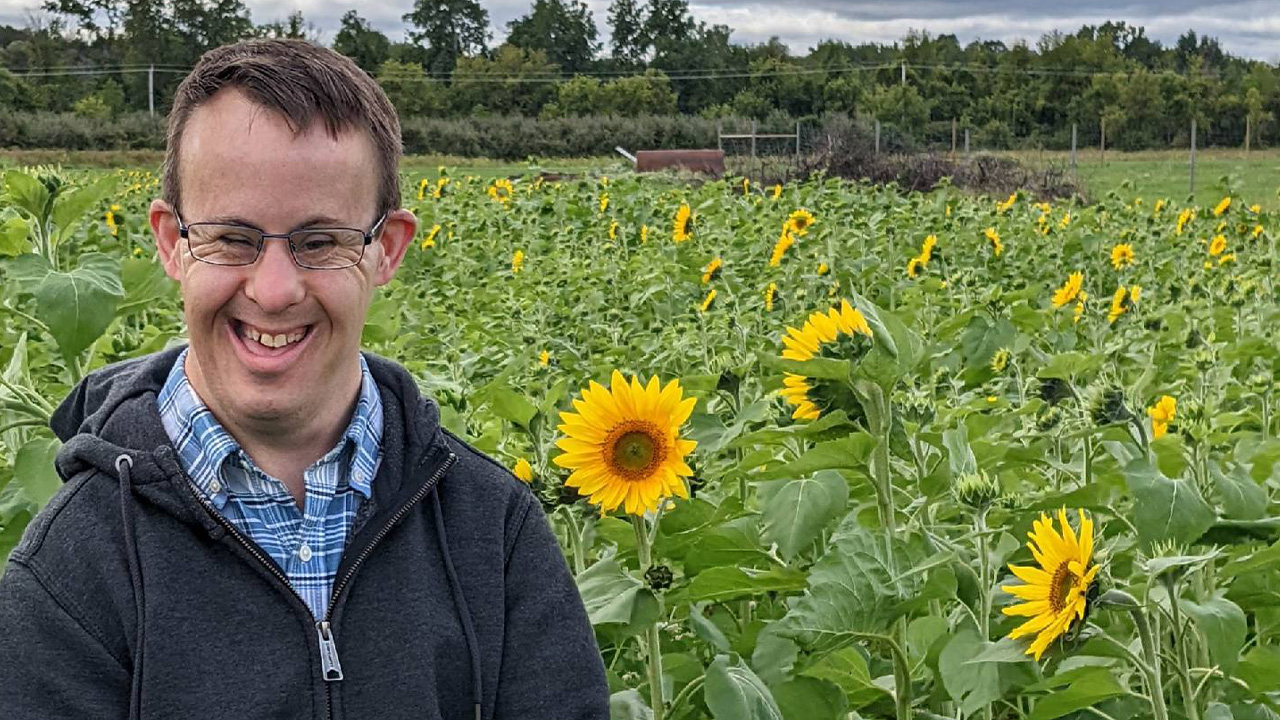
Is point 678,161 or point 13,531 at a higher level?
point 678,161

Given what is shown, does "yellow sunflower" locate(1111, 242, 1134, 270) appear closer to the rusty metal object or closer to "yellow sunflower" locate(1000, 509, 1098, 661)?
"yellow sunflower" locate(1000, 509, 1098, 661)

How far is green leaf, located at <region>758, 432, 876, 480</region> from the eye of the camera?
5.29 feet

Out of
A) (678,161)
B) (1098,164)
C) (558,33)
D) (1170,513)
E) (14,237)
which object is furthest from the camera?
(558,33)

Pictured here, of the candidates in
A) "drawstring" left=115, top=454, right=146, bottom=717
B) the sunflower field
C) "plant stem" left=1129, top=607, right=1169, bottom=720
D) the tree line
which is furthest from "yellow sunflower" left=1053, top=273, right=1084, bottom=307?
the tree line

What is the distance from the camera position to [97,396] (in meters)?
1.57

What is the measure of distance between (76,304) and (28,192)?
0.99 feet

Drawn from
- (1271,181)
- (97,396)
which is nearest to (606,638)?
(97,396)

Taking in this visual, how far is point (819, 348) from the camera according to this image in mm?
1650

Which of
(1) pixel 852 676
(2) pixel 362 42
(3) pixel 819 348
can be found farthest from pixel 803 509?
(2) pixel 362 42

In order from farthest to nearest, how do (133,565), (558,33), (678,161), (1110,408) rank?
(558,33), (678,161), (1110,408), (133,565)

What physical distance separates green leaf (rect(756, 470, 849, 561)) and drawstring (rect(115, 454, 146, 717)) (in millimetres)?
655

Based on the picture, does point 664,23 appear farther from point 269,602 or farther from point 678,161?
point 269,602

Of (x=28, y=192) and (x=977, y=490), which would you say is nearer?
(x=977, y=490)

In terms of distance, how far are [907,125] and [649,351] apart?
115 feet
